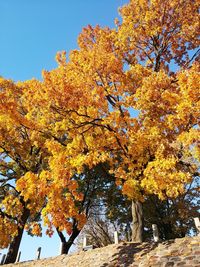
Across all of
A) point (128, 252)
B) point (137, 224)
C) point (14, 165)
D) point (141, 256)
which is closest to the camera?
point (141, 256)

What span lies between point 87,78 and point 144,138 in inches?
164

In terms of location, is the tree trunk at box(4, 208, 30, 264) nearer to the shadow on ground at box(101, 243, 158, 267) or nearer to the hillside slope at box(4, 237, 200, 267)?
the hillside slope at box(4, 237, 200, 267)

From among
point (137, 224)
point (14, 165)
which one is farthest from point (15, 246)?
point (137, 224)

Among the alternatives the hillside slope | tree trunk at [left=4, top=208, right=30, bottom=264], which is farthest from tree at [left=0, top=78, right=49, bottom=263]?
the hillside slope

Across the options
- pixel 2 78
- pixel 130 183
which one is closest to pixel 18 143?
pixel 2 78

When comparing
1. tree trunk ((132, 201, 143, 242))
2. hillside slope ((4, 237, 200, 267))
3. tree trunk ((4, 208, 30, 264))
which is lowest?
hillside slope ((4, 237, 200, 267))

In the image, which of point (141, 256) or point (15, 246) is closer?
point (141, 256)

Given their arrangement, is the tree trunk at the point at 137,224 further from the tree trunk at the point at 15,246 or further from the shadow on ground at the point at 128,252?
the tree trunk at the point at 15,246

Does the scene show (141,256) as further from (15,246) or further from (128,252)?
(15,246)

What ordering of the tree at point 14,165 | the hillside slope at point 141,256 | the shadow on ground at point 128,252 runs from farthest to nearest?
the tree at point 14,165 < the shadow on ground at point 128,252 < the hillside slope at point 141,256

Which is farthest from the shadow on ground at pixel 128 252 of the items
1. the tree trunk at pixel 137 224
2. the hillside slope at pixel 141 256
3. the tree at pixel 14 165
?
the tree at pixel 14 165

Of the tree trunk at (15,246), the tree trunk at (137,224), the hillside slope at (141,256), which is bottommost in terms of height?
the hillside slope at (141,256)

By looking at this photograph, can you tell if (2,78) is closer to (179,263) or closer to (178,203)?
(179,263)

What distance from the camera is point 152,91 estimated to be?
10.5 metres
